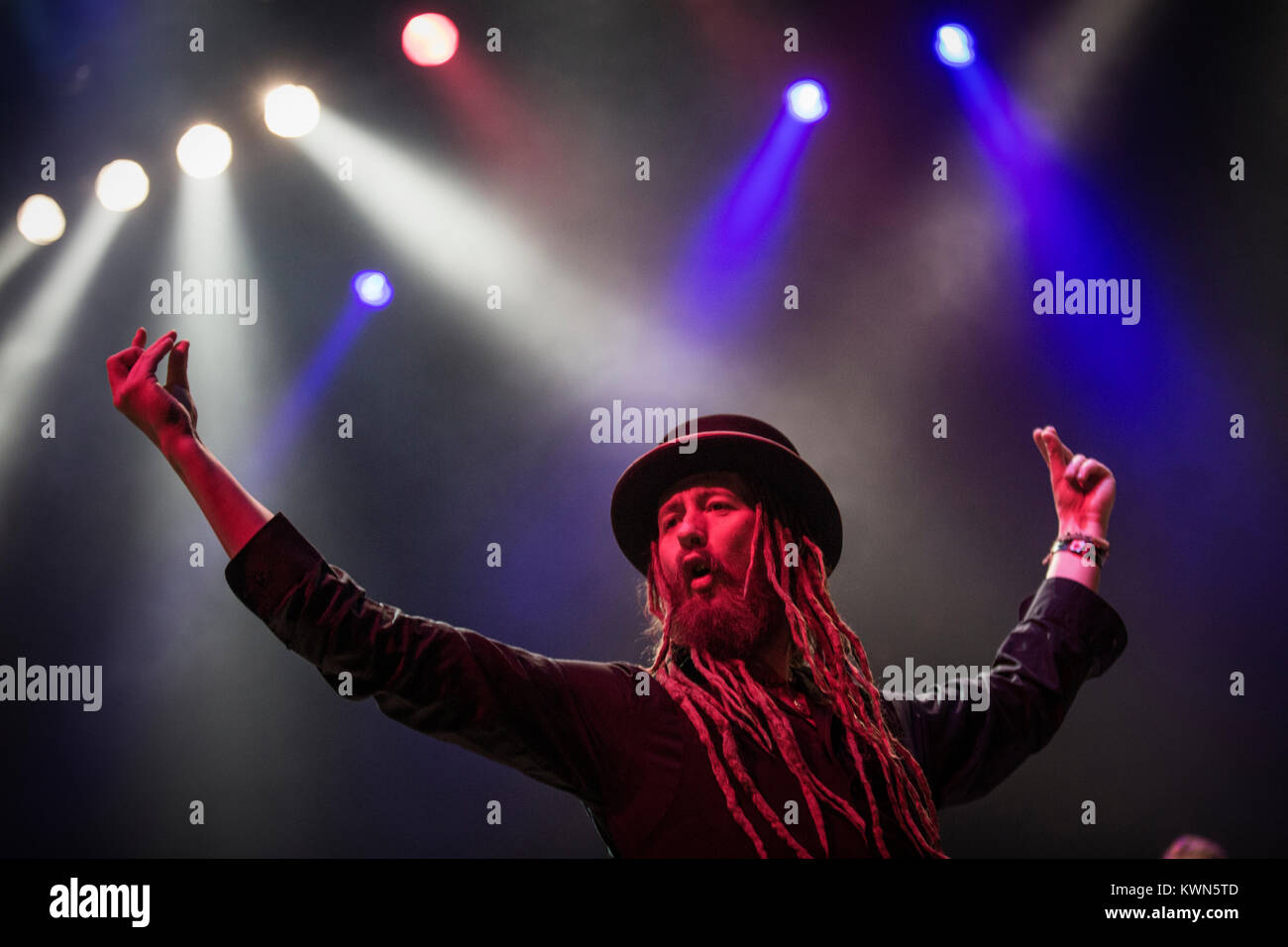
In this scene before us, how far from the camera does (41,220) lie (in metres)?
3.45

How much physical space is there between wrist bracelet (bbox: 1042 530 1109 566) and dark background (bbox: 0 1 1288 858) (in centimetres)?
54

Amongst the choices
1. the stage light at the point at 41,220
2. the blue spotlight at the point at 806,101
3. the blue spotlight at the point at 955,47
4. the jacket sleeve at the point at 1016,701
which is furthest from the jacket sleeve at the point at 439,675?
the blue spotlight at the point at 955,47

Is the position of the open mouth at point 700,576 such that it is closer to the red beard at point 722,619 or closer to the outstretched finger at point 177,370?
the red beard at point 722,619

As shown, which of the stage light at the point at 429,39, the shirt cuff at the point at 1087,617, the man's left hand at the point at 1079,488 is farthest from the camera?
the stage light at the point at 429,39

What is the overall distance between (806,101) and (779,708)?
2067 mm

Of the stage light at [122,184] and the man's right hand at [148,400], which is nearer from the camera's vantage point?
the man's right hand at [148,400]

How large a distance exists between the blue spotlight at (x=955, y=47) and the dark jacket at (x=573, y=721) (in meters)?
2.17

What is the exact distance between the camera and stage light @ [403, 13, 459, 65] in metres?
3.51

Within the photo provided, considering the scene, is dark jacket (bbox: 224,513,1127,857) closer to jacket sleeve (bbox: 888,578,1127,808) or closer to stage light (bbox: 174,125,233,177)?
jacket sleeve (bbox: 888,578,1127,808)

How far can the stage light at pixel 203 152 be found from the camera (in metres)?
3.48

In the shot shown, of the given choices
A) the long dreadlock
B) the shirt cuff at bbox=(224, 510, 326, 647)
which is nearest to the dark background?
the long dreadlock

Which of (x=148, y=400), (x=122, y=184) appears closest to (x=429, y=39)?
(x=122, y=184)

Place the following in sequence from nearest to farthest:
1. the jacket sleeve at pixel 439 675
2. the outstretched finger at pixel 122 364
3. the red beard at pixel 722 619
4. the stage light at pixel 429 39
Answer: the jacket sleeve at pixel 439 675 < the outstretched finger at pixel 122 364 < the red beard at pixel 722 619 < the stage light at pixel 429 39
